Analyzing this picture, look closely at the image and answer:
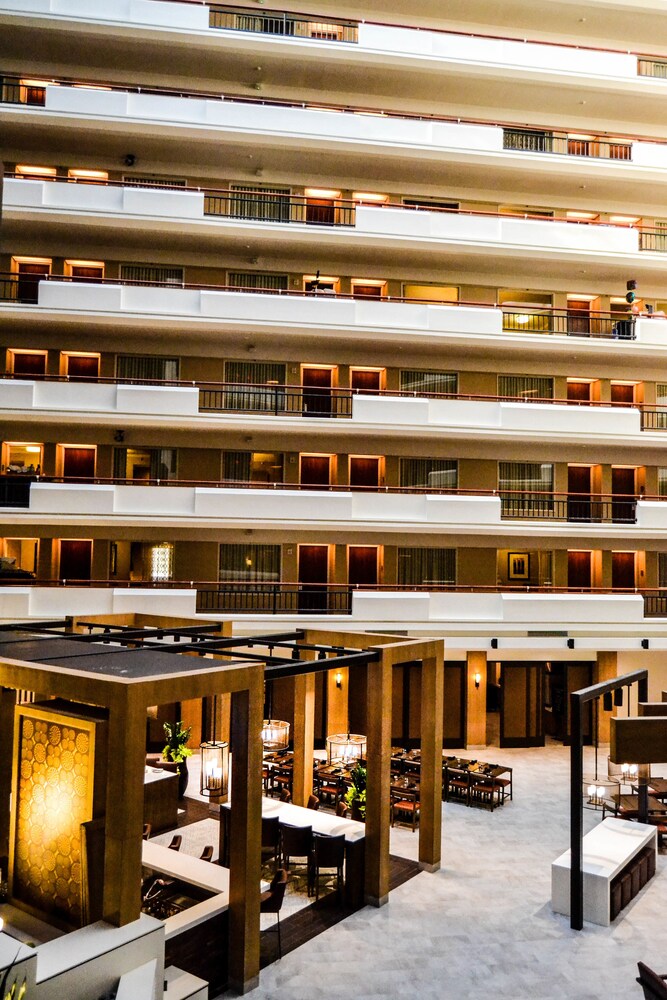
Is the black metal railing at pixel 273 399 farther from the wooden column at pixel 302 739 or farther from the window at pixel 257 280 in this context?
the wooden column at pixel 302 739

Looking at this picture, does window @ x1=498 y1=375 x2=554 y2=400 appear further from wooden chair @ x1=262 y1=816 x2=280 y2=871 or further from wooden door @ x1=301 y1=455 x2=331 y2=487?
wooden chair @ x1=262 y1=816 x2=280 y2=871

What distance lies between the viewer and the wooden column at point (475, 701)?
67.6 ft

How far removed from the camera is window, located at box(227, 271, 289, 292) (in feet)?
70.4

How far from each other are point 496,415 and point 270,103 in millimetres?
10924

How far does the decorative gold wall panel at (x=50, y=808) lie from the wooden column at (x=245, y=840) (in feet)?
5.28

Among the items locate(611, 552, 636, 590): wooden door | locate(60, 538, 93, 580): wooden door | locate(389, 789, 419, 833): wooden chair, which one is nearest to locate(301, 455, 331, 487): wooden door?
locate(60, 538, 93, 580): wooden door

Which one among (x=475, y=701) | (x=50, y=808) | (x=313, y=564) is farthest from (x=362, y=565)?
(x=50, y=808)

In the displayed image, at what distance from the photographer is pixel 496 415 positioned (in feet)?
68.3

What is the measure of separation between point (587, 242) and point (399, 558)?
10.5 metres

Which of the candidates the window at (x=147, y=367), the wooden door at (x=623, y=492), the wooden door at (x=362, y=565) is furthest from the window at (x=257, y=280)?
the wooden door at (x=623, y=492)

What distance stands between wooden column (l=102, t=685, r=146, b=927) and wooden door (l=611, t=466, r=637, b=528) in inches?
711

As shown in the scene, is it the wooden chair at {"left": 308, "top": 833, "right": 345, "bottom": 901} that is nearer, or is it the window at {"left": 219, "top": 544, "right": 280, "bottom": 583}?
the wooden chair at {"left": 308, "top": 833, "right": 345, "bottom": 901}

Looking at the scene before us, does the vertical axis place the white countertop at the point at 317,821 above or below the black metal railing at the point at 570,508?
below

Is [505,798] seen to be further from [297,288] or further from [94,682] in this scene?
[297,288]
